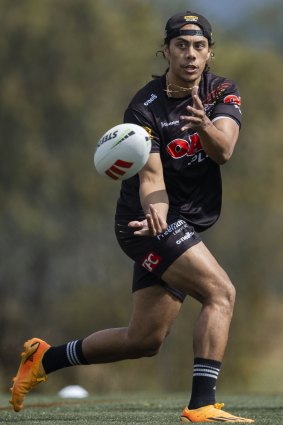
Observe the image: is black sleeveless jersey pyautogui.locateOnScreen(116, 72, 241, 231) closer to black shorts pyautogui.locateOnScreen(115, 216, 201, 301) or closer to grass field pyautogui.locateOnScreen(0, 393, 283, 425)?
black shorts pyautogui.locateOnScreen(115, 216, 201, 301)

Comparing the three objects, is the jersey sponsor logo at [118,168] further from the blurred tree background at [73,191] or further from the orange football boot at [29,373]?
the blurred tree background at [73,191]

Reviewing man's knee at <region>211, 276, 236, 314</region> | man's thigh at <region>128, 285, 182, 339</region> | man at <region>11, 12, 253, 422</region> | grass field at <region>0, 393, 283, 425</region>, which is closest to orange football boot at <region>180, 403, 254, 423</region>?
man at <region>11, 12, 253, 422</region>

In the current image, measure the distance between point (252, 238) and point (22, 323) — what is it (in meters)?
6.49

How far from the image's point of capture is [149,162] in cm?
825

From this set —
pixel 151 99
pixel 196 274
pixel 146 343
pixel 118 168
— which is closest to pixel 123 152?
pixel 118 168

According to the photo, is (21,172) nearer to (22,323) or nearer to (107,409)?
(22,323)

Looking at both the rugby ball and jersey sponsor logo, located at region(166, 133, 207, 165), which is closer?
the rugby ball

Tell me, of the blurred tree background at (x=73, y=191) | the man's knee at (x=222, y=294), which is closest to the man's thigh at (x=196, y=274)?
the man's knee at (x=222, y=294)

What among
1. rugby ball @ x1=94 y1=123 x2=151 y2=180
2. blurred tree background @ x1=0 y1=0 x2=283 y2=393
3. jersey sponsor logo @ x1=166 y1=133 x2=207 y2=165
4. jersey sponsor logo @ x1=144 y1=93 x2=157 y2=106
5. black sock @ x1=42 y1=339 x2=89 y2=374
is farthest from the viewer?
blurred tree background @ x1=0 y1=0 x2=283 y2=393

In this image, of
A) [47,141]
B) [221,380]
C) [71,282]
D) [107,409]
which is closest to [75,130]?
[47,141]

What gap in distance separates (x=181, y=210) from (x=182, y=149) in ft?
1.41

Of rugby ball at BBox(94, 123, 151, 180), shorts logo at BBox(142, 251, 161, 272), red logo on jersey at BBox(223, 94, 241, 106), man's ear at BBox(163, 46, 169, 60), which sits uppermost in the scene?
man's ear at BBox(163, 46, 169, 60)

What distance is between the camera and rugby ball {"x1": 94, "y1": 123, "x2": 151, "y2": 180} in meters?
7.88

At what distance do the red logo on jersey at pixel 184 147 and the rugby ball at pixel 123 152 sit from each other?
0.46 meters
